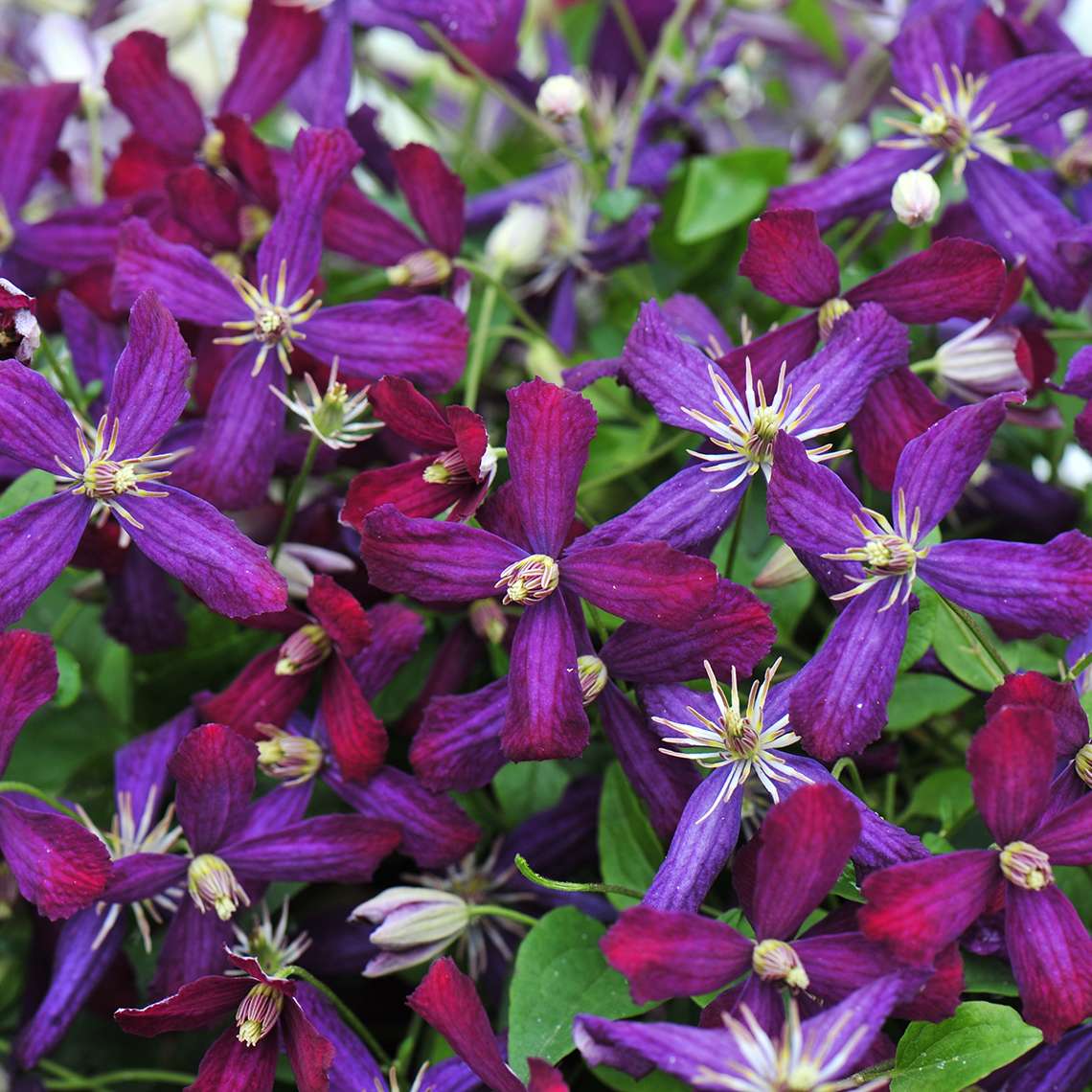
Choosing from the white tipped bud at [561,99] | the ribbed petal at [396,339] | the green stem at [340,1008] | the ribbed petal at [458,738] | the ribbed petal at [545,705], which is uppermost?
the white tipped bud at [561,99]

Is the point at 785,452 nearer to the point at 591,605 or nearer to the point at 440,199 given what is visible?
the point at 591,605

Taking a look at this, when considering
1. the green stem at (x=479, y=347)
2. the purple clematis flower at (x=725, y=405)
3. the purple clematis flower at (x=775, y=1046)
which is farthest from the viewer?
the green stem at (x=479, y=347)

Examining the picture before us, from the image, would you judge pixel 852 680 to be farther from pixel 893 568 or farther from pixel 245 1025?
pixel 245 1025

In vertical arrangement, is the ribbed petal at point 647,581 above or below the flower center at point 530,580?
above

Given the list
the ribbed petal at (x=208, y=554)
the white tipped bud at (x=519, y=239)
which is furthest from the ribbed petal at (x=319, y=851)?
the white tipped bud at (x=519, y=239)

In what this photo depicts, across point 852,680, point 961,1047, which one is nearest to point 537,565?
point 852,680

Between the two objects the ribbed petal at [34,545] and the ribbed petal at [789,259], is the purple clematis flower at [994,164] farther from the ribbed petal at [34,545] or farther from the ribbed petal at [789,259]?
the ribbed petal at [34,545]

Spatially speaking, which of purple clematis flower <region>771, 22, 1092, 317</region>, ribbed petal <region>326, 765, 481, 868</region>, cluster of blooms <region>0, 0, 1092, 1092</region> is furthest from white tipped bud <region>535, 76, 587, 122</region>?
ribbed petal <region>326, 765, 481, 868</region>

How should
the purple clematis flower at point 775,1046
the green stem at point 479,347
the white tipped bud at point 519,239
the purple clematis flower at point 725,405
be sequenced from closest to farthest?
the purple clematis flower at point 775,1046 < the purple clematis flower at point 725,405 < the green stem at point 479,347 < the white tipped bud at point 519,239

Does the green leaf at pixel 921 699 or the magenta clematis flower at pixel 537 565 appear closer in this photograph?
the magenta clematis flower at pixel 537 565
